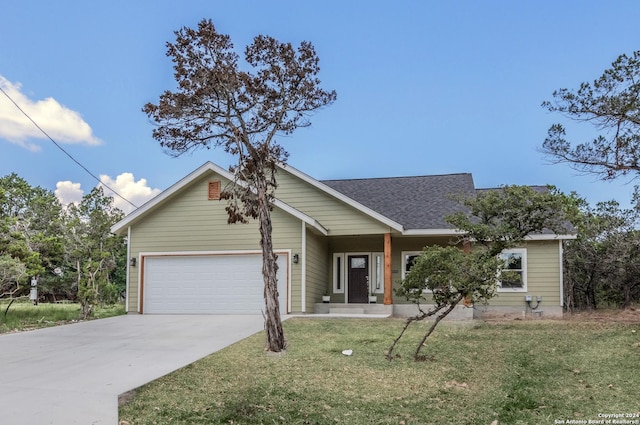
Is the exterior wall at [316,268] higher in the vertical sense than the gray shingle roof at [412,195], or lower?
lower

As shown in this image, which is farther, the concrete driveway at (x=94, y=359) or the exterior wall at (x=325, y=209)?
the exterior wall at (x=325, y=209)

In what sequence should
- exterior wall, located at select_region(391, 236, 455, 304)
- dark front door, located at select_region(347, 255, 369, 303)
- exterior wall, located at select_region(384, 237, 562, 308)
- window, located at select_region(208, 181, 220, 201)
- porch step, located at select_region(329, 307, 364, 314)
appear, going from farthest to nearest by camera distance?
dark front door, located at select_region(347, 255, 369, 303) < exterior wall, located at select_region(391, 236, 455, 304) < exterior wall, located at select_region(384, 237, 562, 308) < window, located at select_region(208, 181, 220, 201) < porch step, located at select_region(329, 307, 364, 314)

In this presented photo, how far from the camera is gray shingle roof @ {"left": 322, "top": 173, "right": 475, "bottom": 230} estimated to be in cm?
1730

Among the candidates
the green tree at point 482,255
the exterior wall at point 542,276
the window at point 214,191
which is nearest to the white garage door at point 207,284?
the window at point 214,191

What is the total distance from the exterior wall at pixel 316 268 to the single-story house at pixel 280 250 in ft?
0.11

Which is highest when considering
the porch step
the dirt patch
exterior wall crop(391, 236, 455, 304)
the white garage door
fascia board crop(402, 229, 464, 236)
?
fascia board crop(402, 229, 464, 236)

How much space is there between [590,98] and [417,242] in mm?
8096

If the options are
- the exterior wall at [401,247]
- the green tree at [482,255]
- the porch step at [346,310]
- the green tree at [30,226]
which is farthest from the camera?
the exterior wall at [401,247]

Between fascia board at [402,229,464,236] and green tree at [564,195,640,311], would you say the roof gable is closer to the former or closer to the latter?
fascia board at [402,229,464,236]

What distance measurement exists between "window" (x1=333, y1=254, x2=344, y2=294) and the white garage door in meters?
3.13

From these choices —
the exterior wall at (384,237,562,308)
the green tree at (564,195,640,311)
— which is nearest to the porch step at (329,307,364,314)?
the exterior wall at (384,237,562,308)

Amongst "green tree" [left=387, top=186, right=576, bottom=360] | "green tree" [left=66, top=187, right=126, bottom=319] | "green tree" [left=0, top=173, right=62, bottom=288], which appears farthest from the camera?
"green tree" [left=66, top=187, right=126, bottom=319]

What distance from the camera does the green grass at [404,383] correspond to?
6109 millimetres

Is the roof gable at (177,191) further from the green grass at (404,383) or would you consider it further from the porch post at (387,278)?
the green grass at (404,383)
